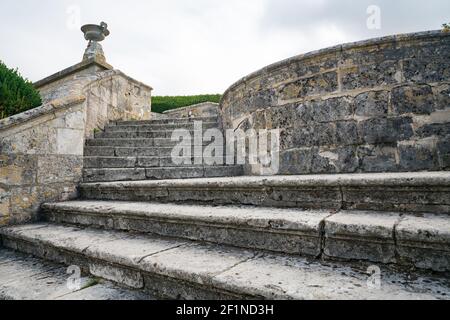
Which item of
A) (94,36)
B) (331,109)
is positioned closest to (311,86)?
(331,109)

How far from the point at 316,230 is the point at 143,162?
2954mm

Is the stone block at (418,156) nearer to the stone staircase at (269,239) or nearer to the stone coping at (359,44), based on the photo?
the stone staircase at (269,239)

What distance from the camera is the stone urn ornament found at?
316 inches

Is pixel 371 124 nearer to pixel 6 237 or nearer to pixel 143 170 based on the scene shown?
pixel 143 170

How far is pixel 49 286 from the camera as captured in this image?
175 centimetres

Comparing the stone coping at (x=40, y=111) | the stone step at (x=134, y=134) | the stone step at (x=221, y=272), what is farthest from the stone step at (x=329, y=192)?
the stone step at (x=134, y=134)

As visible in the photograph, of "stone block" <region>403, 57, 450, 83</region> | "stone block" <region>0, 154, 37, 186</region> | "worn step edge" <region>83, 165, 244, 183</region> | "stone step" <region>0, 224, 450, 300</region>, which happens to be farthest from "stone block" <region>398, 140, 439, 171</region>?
"stone block" <region>0, 154, 37, 186</region>

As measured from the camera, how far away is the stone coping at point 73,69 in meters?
6.24

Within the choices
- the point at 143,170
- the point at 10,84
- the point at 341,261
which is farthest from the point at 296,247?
the point at 10,84

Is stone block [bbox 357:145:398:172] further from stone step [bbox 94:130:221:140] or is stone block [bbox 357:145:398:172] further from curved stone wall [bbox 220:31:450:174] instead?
stone step [bbox 94:130:221:140]

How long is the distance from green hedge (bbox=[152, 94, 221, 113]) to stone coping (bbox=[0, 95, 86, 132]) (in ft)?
31.8

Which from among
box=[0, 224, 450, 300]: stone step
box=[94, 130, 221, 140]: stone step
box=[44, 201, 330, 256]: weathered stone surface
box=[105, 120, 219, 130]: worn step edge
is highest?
box=[105, 120, 219, 130]: worn step edge

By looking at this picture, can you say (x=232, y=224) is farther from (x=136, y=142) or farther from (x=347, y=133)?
(x=136, y=142)

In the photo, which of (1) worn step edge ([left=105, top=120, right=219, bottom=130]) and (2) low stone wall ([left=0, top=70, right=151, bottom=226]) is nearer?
(2) low stone wall ([left=0, top=70, right=151, bottom=226])
